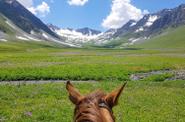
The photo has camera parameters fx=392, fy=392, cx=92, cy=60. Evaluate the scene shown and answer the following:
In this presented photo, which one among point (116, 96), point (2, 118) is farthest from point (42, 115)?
point (116, 96)

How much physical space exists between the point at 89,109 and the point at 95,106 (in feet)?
0.37

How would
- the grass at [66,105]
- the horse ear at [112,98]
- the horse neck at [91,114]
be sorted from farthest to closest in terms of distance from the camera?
the grass at [66,105], the horse ear at [112,98], the horse neck at [91,114]

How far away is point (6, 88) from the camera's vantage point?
32000 mm

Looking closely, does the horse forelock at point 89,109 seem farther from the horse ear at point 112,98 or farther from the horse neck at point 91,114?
the horse ear at point 112,98

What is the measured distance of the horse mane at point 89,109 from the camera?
3.25 metres

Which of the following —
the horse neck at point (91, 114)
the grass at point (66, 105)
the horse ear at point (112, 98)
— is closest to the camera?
the horse neck at point (91, 114)

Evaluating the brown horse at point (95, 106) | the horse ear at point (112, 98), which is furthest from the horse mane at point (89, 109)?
the horse ear at point (112, 98)

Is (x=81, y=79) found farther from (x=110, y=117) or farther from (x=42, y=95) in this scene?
(x=110, y=117)

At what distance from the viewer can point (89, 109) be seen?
10.9ft

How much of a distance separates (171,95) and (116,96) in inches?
1063

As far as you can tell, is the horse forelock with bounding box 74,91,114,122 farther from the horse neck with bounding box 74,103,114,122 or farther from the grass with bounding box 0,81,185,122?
the grass with bounding box 0,81,185,122

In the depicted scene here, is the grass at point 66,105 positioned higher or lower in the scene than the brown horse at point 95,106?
lower

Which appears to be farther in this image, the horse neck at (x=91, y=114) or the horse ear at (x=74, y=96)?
the horse ear at (x=74, y=96)

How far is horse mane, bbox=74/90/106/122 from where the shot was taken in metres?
3.25
